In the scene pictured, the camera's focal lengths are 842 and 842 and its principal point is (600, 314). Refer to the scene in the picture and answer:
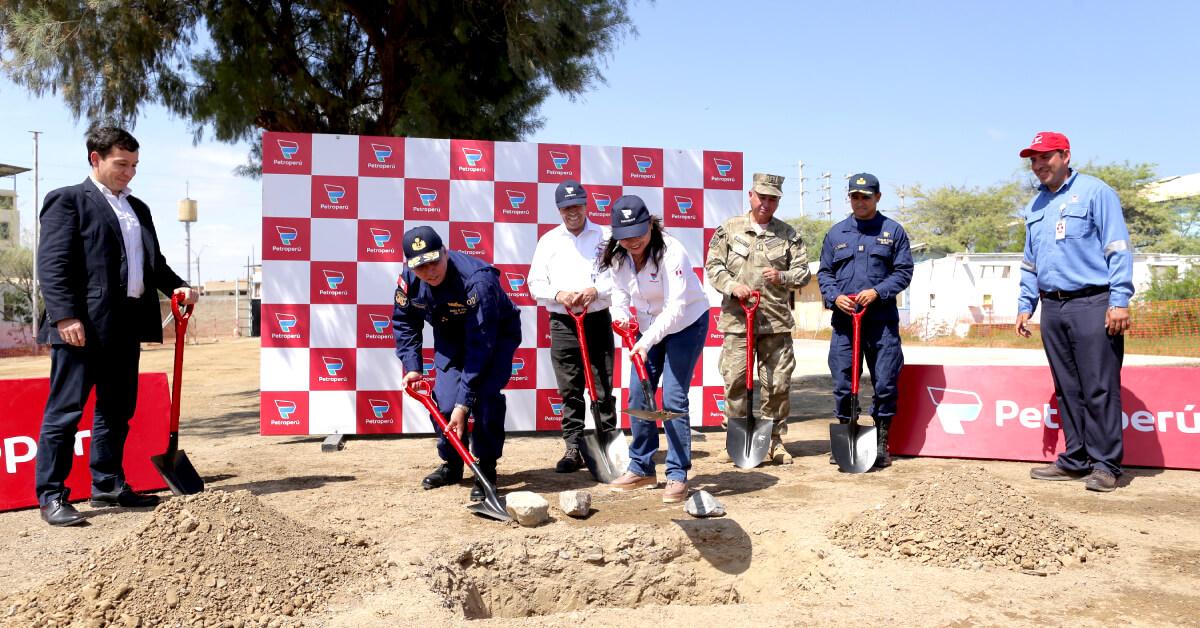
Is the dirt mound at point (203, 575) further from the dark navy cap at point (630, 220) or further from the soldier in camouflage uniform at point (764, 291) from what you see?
the soldier in camouflage uniform at point (764, 291)

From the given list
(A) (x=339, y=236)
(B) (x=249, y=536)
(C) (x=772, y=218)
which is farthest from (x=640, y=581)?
(A) (x=339, y=236)

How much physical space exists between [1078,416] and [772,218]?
2.02m

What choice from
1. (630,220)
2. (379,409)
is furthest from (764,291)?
(379,409)

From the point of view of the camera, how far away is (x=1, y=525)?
379cm

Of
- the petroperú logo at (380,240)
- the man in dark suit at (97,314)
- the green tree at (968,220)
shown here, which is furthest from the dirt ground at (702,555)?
the green tree at (968,220)

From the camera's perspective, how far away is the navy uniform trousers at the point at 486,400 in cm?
418

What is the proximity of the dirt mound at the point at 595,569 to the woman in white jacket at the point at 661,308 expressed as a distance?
20.1 inches

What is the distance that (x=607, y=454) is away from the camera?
445 centimetres

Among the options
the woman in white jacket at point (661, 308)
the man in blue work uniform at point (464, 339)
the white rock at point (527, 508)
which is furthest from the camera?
the man in blue work uniform at point (464, 339)

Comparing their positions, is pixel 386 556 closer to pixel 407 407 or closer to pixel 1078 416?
pixel 407 407

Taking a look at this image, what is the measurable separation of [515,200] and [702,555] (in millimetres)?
3347

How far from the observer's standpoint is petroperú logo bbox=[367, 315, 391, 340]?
593 centimetres

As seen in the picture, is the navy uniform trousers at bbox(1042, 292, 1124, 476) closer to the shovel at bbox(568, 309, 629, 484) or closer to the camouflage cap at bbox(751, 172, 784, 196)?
the camouflage cap at bbox(751, 172, 784, 196)

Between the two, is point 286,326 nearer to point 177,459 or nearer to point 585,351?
point 177,459
